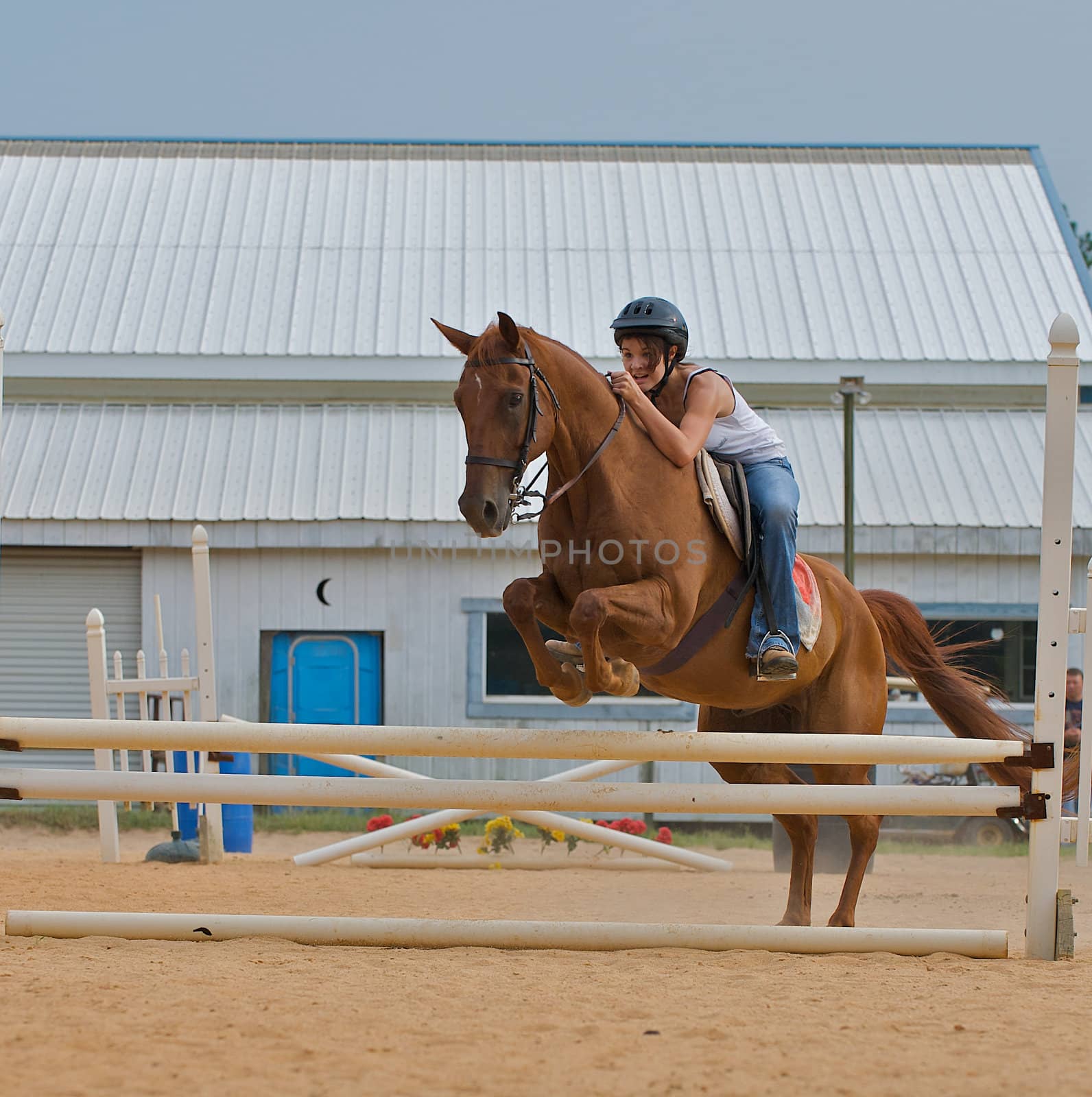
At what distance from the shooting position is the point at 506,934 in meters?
4.45

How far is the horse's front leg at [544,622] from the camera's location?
→ 424cm

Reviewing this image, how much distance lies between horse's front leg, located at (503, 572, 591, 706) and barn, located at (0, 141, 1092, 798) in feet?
26.4

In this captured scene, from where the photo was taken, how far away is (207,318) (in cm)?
1517

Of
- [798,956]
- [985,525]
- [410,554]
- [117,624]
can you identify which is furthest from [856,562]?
[798,956]

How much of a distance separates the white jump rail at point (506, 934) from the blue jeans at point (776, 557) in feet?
3.21

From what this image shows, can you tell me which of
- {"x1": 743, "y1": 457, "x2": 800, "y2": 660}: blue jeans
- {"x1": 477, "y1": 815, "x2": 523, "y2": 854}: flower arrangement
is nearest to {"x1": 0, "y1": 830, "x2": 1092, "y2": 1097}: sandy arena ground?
{"x1": 743, "y1": 457, "x2": 800, "y2": 660}: blue jeans

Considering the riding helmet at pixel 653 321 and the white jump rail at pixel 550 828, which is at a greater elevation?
the riding helmet at pixel 653 321

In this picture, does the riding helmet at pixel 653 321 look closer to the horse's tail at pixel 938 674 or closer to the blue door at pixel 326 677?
the horse's tail at pixel 938 674

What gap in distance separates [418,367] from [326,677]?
3.72 meters

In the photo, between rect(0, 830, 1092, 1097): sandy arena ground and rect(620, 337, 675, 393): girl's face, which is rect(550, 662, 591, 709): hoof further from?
rect(620, 337, 675, 393): girl's face

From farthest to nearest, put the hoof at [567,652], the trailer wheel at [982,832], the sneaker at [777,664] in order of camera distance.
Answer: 1. the trailer wheel at [982,832]
2. the sneaker at [777,664]
3. the hoof at [567,652]

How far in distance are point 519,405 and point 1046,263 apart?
14036mm

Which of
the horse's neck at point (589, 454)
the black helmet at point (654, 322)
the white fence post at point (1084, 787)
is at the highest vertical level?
the black helmet at point (654, 322)

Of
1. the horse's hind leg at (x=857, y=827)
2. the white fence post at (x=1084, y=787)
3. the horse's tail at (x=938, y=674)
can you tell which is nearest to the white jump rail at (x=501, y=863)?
the horse's tail at (x=938, y=674)
